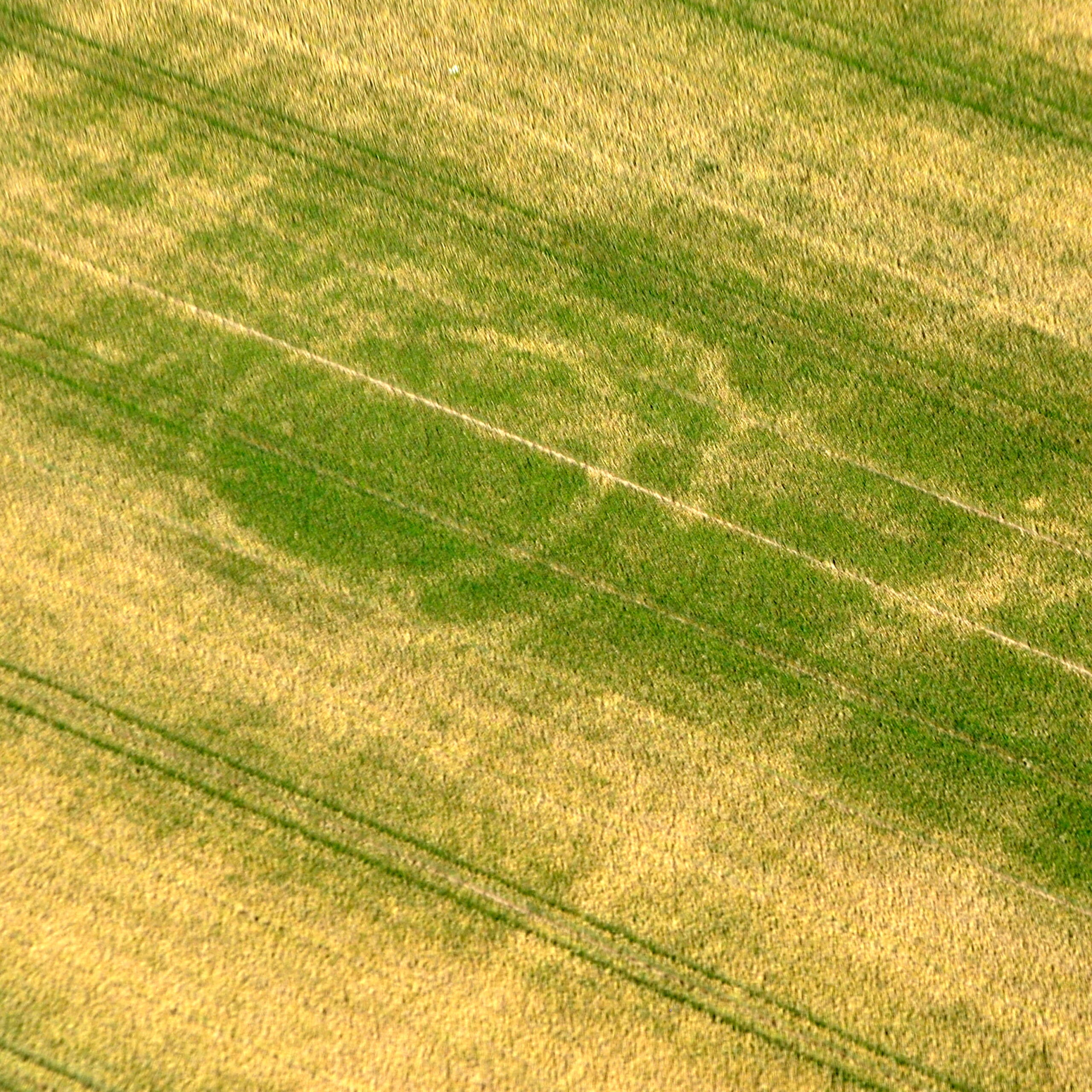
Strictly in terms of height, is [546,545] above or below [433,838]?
above

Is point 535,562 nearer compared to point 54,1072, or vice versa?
point 54,1072

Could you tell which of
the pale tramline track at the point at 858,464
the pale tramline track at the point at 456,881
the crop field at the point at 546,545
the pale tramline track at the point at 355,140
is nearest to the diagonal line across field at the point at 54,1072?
the crop field at the point at 546,545

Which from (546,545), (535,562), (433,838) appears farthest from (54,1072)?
(546,545)

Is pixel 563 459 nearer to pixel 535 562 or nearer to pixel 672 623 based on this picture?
pixel 535 562

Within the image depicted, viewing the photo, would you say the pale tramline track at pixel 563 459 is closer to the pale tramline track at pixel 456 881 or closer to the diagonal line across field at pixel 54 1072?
the pale tramline track at pixel 456 881

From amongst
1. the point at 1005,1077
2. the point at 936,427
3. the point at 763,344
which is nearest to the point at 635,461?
the point at 763,344
